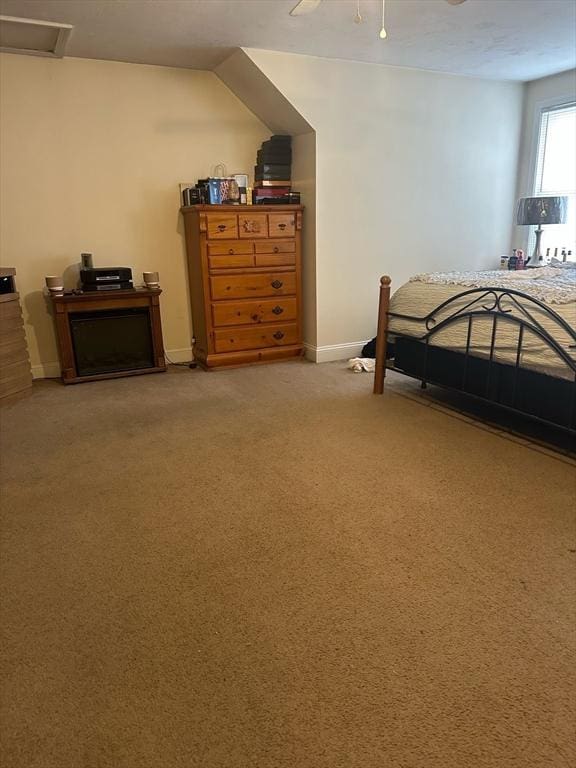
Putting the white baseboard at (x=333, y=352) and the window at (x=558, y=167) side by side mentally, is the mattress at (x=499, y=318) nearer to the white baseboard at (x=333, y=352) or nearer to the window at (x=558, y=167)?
the white baseboard at (x=333, y=352)

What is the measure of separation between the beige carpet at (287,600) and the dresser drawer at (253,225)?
74.6 inches

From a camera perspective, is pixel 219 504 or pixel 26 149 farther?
pixel 26 149

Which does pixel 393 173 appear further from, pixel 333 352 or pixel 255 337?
pixel 255 337

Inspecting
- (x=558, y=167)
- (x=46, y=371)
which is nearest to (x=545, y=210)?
(x=558, y=167)

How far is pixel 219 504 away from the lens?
2.26m

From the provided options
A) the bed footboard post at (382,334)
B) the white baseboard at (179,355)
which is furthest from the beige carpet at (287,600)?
the white baseboard at (179,355)

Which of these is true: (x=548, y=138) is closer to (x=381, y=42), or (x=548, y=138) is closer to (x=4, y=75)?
(x=381, y=42)

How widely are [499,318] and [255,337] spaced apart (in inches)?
85.5

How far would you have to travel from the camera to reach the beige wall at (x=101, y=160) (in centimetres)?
384

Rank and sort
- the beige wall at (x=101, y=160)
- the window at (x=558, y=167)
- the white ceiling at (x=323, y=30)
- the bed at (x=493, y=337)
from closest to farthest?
the bed at (x=493, y=337), the white ceiling at (x=323, y=30), the beige wall at (x=101, y=160), the window at (x=558, y=167)

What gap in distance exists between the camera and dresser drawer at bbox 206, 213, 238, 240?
4.06 meters

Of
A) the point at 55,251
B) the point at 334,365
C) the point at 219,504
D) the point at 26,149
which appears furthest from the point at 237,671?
the point at 26,149

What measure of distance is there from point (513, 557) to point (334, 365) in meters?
2.75

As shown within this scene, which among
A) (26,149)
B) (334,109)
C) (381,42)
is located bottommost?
(26,149)
